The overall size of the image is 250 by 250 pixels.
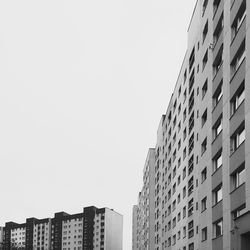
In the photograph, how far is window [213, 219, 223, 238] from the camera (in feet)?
105

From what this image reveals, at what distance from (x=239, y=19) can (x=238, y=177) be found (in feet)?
32.1

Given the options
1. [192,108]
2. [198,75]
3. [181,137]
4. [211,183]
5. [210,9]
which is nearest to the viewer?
[211,183]

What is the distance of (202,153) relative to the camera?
1539 inches

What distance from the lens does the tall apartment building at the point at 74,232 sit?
169875 mm

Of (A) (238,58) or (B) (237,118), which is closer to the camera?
(B) (237,118)

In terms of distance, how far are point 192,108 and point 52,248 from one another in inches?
5576

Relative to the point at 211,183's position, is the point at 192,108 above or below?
above

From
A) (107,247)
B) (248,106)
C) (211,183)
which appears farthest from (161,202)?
(107,247)

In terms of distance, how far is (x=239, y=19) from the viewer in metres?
30.0

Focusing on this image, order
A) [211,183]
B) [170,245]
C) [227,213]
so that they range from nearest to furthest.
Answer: [227,213] → [211,183] → [170,245]

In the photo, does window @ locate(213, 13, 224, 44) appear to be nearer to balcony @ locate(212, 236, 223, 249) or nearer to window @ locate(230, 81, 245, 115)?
window @ locate(230, 81, 245, 115)

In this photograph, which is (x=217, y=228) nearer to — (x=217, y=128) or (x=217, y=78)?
(x=217, y=128)

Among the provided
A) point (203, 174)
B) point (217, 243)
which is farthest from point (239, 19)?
point (217, 243)

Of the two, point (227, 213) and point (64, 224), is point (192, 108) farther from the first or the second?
point (64, 224)
